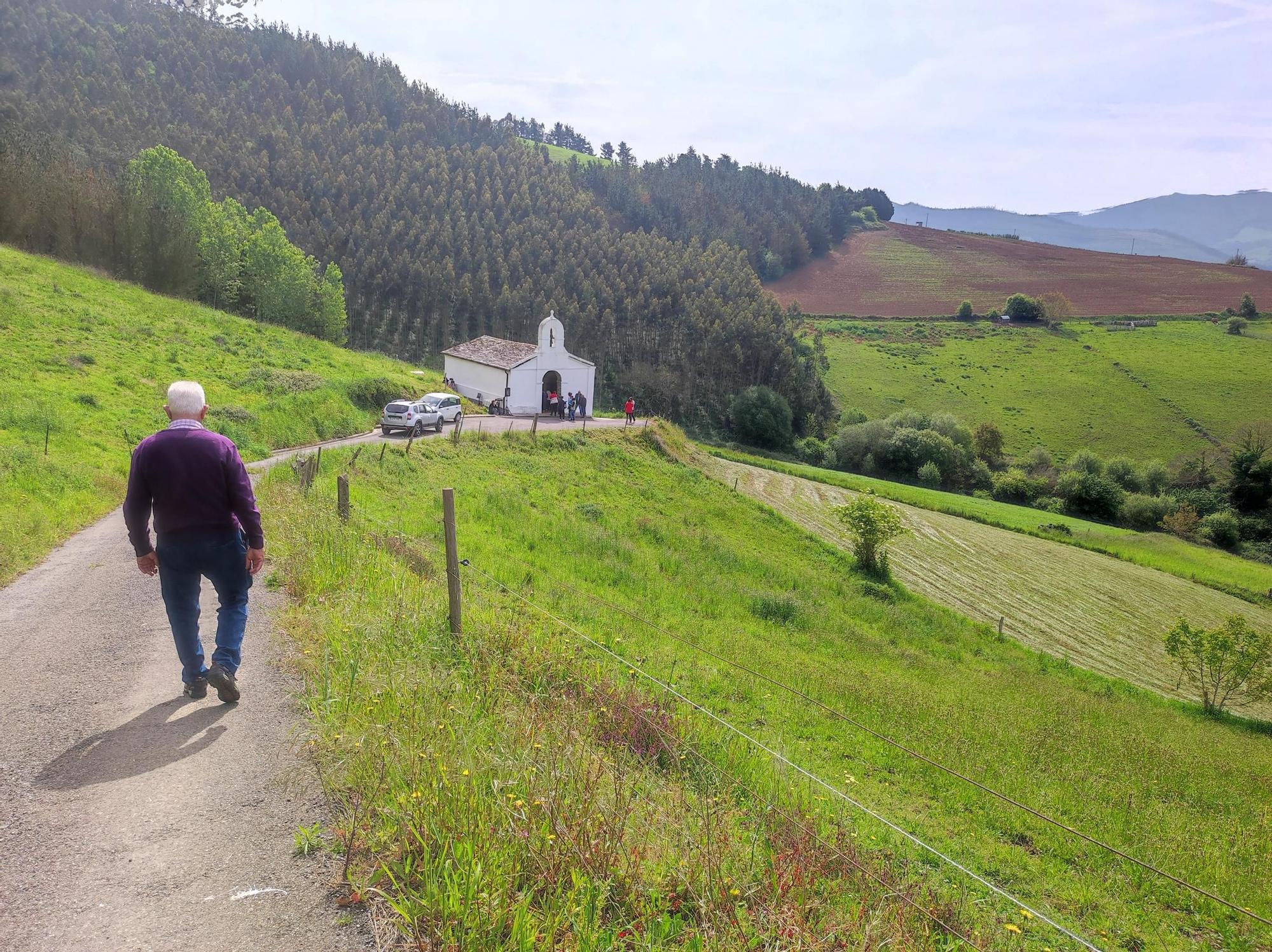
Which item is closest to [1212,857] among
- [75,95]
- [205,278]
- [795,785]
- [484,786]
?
[795,785]

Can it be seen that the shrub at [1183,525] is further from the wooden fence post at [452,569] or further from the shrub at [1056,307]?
the wooden fence post at [452,569]

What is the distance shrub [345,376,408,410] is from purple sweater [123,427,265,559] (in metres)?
31.7

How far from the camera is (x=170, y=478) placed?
4992 millimetres

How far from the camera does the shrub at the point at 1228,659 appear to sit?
901 inches

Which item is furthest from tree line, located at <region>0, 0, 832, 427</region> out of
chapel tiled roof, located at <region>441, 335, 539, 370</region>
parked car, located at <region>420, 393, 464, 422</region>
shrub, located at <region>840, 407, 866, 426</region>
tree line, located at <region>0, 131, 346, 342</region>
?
parked car, located at <region>420, 393, 464, 422</region>

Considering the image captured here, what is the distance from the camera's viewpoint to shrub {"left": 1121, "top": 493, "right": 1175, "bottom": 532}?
60.2 metres

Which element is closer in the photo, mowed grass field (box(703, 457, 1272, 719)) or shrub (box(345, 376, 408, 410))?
mowed grass field (box(703, 457, 1272, 719))

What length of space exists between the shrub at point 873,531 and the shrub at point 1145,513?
1718 inches

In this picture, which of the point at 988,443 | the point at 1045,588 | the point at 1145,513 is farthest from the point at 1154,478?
the point at 1045,588

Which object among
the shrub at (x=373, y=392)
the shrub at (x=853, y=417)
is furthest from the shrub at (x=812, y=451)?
the shrub at (x=373, y=392)

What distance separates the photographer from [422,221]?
10388 cm

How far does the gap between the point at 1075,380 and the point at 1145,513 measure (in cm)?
3257

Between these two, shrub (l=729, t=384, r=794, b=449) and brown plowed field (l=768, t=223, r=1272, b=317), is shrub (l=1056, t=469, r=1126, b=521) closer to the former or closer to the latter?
shrub (l=729, t=384, r=794, b=449)

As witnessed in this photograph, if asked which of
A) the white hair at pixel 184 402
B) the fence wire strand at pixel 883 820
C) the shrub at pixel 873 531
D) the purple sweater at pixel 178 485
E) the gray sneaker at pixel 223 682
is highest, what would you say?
the white hair at pixel 184 402
